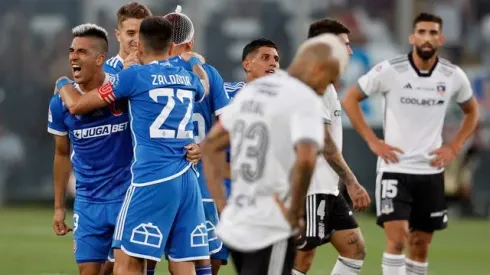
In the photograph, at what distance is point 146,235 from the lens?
9.12 meters

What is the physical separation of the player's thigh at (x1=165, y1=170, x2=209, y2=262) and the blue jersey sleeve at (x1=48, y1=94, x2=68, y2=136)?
1.10m

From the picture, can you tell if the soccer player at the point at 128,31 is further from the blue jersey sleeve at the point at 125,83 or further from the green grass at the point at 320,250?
the green grass at the point at 320,250

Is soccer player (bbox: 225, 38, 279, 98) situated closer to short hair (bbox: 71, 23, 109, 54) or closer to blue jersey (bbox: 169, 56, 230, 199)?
blue jersey (bbox: 169, 56, 230, 199)

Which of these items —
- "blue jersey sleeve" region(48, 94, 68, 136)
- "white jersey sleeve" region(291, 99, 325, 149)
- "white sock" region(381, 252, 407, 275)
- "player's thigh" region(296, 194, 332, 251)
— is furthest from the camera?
"white sock" region(381, 252, 407, 275)

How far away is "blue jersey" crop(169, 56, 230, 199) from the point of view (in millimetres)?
10406

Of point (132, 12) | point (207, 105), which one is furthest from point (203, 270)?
point (132, 12)

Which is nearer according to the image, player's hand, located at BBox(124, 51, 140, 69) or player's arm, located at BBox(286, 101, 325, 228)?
player's arm, located at BBox(286, 101, 325, 228)

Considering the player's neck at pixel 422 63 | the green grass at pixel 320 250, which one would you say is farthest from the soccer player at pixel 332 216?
the green grass at pixel 320 250

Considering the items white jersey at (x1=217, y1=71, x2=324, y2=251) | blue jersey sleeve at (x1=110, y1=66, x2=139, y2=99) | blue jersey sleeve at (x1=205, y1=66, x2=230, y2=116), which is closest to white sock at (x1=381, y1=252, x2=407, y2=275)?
blue jersey sleeve at (x1=205, y1=66, x2=230, y2=116)

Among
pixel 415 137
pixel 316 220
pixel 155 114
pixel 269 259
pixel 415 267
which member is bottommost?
pixel 415 267

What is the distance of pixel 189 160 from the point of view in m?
9.38

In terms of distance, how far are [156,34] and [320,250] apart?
9.75 meters

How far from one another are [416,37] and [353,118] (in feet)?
3.22

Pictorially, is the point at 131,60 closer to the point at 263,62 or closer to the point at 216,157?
the point at 263,62
